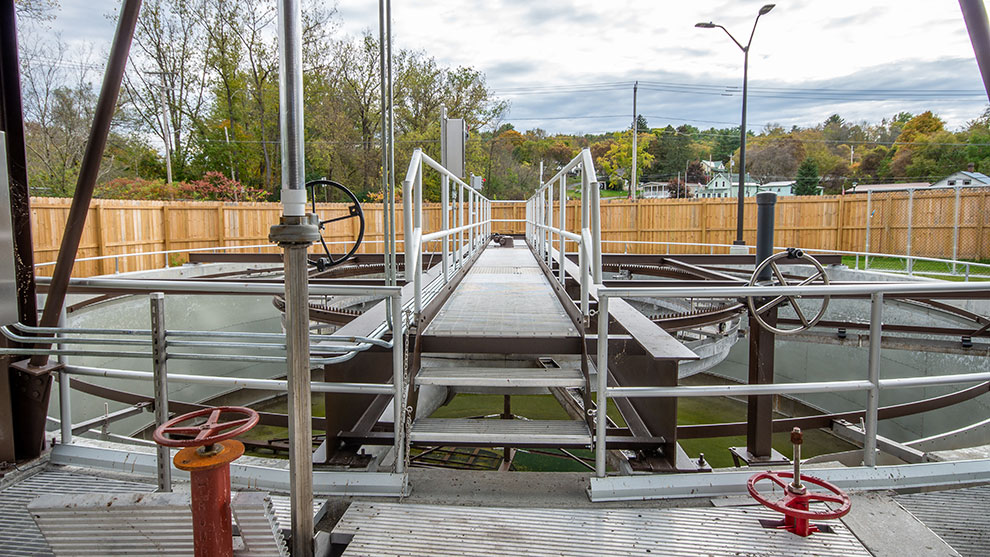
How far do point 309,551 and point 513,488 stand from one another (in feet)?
3.03

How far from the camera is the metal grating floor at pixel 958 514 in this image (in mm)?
2100

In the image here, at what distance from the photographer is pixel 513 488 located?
2.49 m

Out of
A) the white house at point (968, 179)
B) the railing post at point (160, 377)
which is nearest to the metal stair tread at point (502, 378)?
the railing post at point (160, 377)

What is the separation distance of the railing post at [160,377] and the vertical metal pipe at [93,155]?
2.01 ft

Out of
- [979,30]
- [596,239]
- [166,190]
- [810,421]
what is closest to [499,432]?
[596,239]

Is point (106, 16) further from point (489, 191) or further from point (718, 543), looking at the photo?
point (718, 543)

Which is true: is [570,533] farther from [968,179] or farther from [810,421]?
[968,179]

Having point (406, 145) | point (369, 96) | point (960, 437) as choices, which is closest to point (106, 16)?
point (369, 96)

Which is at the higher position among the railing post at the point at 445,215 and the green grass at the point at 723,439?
the railing post at the point at 445,215

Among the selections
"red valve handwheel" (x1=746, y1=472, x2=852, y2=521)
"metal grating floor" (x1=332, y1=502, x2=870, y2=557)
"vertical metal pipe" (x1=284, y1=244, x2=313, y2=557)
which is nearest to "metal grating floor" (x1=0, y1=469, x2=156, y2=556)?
"vertical metal pipe" (x1=284, y1=244, x2=313, y2=557)

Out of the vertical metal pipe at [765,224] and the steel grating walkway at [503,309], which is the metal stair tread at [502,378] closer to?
the steel grating walkway at [503,309]

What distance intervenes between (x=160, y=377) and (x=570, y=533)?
1865mm

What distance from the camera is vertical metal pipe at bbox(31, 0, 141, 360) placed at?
2.54 metres

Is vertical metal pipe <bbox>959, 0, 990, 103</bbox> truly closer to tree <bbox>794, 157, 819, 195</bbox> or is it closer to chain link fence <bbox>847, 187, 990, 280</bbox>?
chain link fence <bbox>847, 187, 990, 280</bbox>
